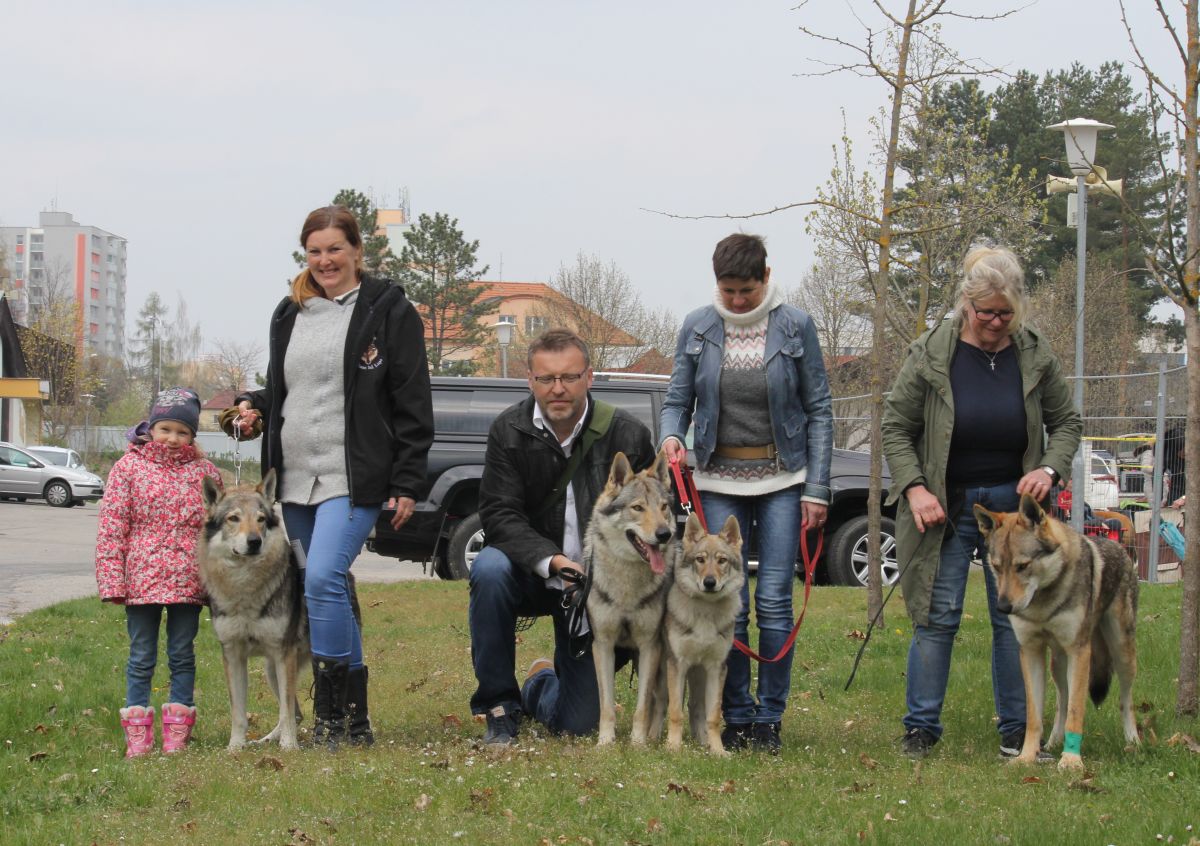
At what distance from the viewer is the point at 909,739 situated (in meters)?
5.23

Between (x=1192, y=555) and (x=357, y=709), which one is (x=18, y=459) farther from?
(x=1192, y=555)

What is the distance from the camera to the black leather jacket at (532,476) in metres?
5.40

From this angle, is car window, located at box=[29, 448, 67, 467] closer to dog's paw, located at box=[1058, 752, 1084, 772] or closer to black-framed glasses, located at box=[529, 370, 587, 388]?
black-framed glasses, located at box=[529, 370, 587, 388]

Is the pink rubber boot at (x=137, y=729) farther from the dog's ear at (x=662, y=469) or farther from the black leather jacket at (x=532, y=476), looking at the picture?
the dog's ear at (x=662, y=469)

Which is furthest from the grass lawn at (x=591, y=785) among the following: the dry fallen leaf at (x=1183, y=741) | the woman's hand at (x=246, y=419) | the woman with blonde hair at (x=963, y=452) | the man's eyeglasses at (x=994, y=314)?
the man's eyeglasses at (x=994, y=314)

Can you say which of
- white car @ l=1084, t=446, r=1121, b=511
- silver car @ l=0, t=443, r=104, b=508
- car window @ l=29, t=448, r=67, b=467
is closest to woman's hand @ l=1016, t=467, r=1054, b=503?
white car @ l=1084, t=446, r=1121, b=511

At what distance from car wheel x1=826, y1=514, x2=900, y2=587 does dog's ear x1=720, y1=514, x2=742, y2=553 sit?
6.64 metres

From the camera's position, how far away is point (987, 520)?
495 cm

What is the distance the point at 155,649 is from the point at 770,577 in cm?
287

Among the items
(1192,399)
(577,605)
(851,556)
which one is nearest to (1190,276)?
(1192,399)

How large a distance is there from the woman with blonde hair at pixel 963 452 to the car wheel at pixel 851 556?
629 cm

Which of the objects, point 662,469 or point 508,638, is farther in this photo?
point 508,638

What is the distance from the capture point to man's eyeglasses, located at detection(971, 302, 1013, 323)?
4981mm

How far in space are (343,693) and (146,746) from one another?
3.23 feet
